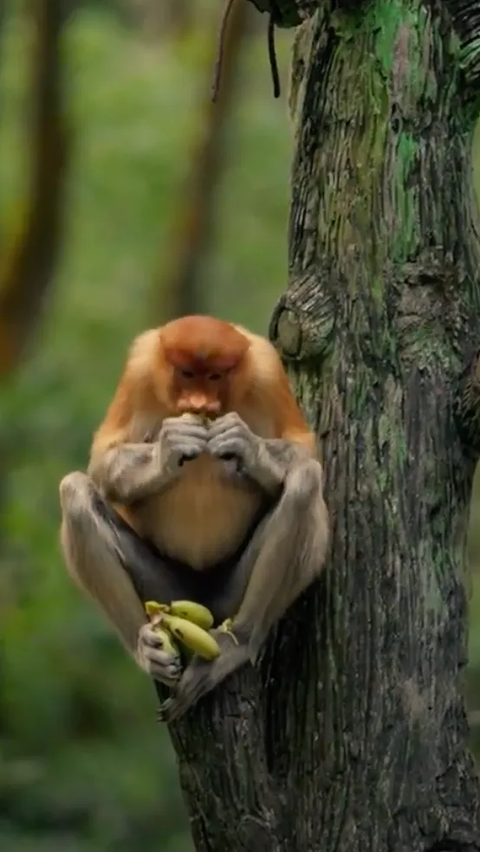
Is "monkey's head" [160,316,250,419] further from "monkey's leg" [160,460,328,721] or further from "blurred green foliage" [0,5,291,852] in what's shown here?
"blurred green foliage" [0,5,291,852]


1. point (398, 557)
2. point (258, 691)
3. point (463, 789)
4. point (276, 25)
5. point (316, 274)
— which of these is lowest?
point (463, 789)

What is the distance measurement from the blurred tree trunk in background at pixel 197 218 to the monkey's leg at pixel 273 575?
5186 millimetres

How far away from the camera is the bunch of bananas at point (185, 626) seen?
355cm

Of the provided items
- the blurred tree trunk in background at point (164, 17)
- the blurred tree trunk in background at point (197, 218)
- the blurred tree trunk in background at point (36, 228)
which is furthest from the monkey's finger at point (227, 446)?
the blurred tree trunk in background at point (164, 17)

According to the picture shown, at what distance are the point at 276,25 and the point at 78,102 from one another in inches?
159

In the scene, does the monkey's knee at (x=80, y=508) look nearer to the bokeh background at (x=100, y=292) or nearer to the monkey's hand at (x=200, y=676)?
the monkey's hand at (x=200, y=676)

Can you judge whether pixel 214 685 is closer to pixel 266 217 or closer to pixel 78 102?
pixel 78 102

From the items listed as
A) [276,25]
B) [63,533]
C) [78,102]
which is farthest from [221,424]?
[78,102]

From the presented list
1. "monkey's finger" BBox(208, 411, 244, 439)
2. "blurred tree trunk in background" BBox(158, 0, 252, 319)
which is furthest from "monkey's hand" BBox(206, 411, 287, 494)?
"blurred tree trunk in background" BBox(158, 0, 252, 319)

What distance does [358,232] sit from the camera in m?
3.97

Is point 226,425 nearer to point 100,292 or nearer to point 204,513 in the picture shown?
point 204,513

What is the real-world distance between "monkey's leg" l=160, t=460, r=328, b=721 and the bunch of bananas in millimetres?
51

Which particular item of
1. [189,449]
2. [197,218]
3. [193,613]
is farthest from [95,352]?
[189,449]

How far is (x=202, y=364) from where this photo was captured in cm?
356
